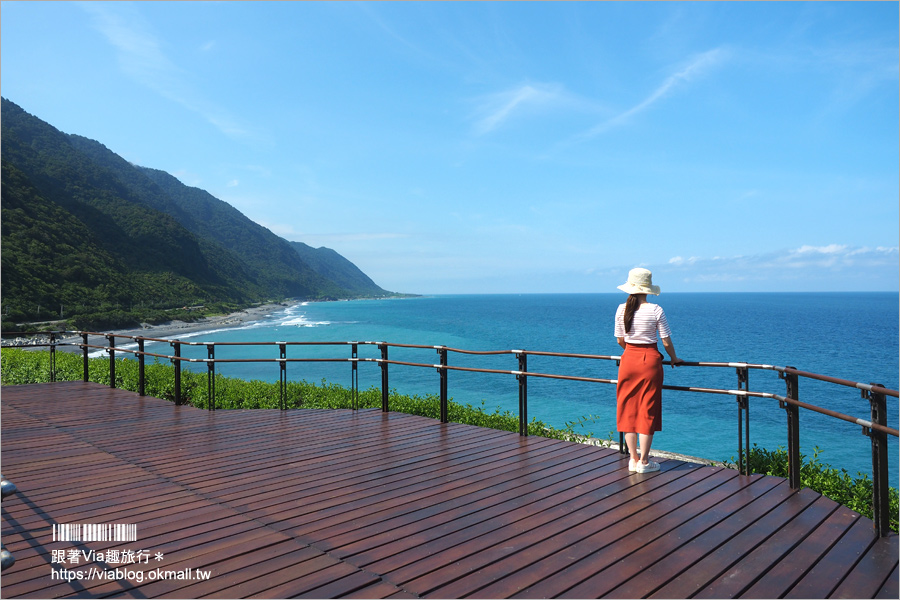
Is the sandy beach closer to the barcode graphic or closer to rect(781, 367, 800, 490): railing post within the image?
the barcode graphic

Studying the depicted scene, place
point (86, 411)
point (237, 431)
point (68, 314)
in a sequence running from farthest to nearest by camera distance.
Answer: point (68, 314)
point (86, 411)
point (237, 431)

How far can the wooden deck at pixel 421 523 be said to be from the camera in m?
2.87

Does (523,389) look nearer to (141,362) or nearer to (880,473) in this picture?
(880,473)

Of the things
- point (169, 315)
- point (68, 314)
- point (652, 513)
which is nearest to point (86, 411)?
point (652, 513)

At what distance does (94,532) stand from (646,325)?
13.9 feet

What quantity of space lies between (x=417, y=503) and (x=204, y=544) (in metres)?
1.44

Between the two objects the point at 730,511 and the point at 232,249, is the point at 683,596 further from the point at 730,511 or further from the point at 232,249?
the point at 232,249

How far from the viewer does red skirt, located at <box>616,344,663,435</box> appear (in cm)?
457

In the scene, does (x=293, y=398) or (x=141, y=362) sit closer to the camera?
(x=141, y=362)

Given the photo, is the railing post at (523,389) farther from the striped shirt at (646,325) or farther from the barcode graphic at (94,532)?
the barcode graphic at (94,532)

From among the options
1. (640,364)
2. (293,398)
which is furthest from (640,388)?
(293,398)

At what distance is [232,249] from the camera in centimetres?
16038

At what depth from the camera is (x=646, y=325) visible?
4551 millimetres

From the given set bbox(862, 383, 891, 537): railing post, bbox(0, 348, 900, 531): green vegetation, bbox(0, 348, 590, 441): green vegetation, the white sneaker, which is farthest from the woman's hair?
bbox(0, 348, 590, 441): green vegetation
